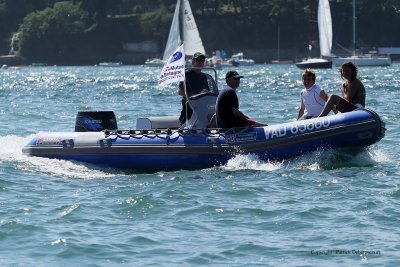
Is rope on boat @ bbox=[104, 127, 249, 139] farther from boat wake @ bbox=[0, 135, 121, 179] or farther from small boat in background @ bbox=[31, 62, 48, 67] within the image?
small boat in background @ bbox=[31, 62, 48, 67]

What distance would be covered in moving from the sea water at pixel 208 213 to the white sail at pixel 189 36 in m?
42.5

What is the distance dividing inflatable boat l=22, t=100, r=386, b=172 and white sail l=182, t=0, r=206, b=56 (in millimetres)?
44647

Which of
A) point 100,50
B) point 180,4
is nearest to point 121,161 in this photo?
point 180,4

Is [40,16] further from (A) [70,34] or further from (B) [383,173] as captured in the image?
(B) [383,173]

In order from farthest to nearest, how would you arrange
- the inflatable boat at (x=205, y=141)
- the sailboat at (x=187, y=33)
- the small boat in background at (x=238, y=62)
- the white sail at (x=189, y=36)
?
the small boat in background at (x=238, y=62), the sailboat at (x=187, y=33), the white sail at (x=189, y=36), the inflatable boat at (x=205, y=141)

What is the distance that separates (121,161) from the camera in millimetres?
17531

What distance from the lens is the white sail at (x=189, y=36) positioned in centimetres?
6288

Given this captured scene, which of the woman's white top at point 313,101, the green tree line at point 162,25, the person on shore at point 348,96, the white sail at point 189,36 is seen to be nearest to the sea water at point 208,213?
the person on shore at point 348,96

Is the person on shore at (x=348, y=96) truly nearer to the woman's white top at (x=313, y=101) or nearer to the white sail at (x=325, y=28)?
the woman's white top at (x=313, y=101)

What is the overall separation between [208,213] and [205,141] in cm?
339

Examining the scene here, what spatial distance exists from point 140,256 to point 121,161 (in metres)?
5.89

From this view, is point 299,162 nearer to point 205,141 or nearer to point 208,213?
point 205,141

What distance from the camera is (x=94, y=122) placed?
1884cm

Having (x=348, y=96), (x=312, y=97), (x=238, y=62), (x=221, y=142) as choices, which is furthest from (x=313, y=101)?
(x=238, y=62)
